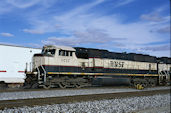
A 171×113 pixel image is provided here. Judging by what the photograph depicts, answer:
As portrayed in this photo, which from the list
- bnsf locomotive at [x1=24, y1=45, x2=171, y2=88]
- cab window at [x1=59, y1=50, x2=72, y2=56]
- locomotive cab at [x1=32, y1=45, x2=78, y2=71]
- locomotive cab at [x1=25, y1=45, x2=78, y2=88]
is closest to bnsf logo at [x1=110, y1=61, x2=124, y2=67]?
bnsf locomotive at [x1=24, y1=45, x2=171, y2=88]

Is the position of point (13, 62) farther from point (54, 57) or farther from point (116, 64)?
point (116, 64)

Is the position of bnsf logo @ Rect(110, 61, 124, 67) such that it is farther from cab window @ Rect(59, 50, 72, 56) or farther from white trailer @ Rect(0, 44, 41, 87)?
white trailer @ Rect(0, 44, 41, 87)

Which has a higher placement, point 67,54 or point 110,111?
point 67,54

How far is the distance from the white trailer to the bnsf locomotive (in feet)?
2.91

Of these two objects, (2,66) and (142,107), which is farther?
(2,66)

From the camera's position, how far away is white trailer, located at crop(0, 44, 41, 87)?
17062 mm

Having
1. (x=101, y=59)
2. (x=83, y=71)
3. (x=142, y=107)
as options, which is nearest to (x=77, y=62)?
(x=83, y=71)

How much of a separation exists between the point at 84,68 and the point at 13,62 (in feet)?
22.1

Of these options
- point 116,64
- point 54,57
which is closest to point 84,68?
point 54,57

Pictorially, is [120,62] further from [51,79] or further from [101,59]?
[51,79]

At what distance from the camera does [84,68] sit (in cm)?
1805

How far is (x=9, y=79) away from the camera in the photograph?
56.7 ft

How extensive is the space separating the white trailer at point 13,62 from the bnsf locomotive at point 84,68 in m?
0.89

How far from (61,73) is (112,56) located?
6.33 metres
